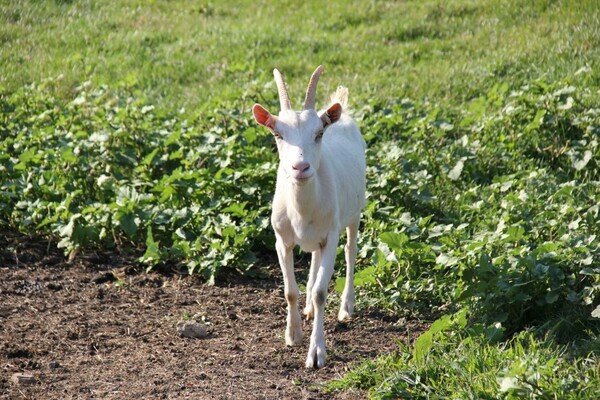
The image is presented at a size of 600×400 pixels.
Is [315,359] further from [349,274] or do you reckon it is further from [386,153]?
[386,153]

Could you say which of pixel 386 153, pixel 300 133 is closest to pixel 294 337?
pixel 300 133

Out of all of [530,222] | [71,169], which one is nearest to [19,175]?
[71,169]

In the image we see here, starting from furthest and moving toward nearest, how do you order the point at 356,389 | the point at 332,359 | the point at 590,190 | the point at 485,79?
the point at 485,79
the point at 590,190
the point at 332,359
the point at 356,389

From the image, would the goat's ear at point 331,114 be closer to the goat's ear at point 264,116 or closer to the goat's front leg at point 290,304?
the goat's ear at point 264,116

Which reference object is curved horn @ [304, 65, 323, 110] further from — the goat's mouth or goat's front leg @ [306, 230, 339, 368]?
goat's front leg @ [306, 230, 339, 368]

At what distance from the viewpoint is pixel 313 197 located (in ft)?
21.3

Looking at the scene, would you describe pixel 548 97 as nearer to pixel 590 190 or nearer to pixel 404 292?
pixel 590 190

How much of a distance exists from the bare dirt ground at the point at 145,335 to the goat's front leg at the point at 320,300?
112 mm

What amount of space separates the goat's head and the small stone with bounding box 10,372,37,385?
6.43ft

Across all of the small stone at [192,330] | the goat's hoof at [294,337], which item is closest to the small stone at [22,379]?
the small stone at [192,330]

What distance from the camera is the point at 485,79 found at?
1195 cm

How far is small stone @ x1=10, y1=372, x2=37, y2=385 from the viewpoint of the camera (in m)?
5.91

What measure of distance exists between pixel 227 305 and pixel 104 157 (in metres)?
2.67

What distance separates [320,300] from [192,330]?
0.99 metres
